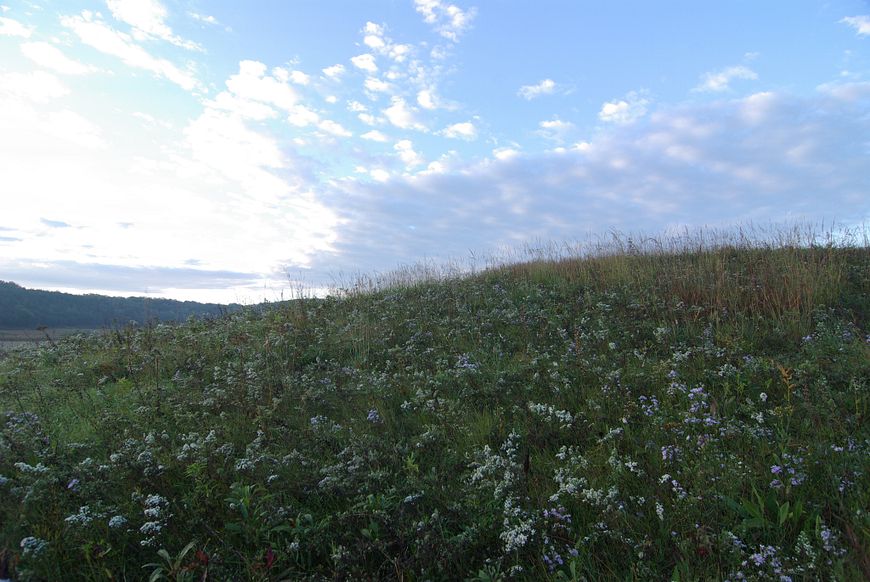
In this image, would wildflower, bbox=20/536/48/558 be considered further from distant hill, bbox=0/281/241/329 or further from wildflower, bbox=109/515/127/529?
distant hill, bbox=0/281/241/329

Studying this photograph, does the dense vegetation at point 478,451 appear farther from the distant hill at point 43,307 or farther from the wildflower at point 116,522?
the distant hill at point 43,307

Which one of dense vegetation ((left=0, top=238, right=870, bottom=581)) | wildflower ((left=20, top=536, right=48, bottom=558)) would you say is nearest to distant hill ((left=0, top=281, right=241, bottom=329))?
dense vegetation ((left=0, top=238, right=870, bottom=581))

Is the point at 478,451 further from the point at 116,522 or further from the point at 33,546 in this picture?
the point at 33,546

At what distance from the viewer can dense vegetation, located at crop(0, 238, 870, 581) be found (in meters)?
2.92

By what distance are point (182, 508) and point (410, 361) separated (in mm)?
3731

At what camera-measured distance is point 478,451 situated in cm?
406

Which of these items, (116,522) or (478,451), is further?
(478,451)

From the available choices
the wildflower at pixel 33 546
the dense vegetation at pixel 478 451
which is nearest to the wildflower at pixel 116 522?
the dense vegetation at pixel 478 451

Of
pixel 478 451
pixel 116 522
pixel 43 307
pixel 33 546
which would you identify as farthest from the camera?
pixel 43 307

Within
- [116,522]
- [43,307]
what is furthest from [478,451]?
[43,307]

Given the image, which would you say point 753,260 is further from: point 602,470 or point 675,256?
point 602,470

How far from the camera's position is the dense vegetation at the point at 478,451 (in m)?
2.92

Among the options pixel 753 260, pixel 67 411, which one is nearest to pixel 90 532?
pixel 67 411

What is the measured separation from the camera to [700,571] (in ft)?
8.53
